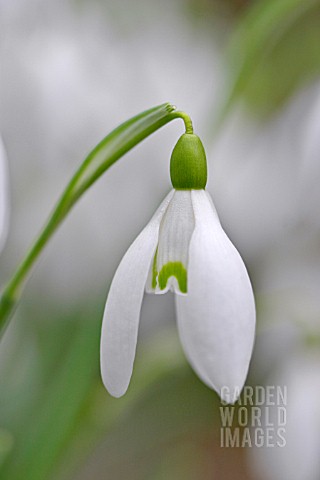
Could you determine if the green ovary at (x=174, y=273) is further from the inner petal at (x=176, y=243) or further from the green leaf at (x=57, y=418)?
the green leaf at (x=57, y=418)

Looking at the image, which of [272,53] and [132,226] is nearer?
[132,226]

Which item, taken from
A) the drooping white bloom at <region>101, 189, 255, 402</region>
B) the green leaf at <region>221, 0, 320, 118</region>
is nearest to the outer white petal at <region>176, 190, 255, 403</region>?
the drooping white bloom at <region>101, 189, 255, 402</region>

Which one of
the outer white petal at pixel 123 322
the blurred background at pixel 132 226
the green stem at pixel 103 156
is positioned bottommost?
the outer white petal at pixel 123 322

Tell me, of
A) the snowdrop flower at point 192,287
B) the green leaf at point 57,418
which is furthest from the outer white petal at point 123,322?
the green leaf at point 57,418

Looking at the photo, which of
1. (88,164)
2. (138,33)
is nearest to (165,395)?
(138,33)

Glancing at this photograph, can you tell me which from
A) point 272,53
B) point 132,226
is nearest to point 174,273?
point 132,226

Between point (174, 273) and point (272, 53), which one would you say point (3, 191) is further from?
point (272, 53)
